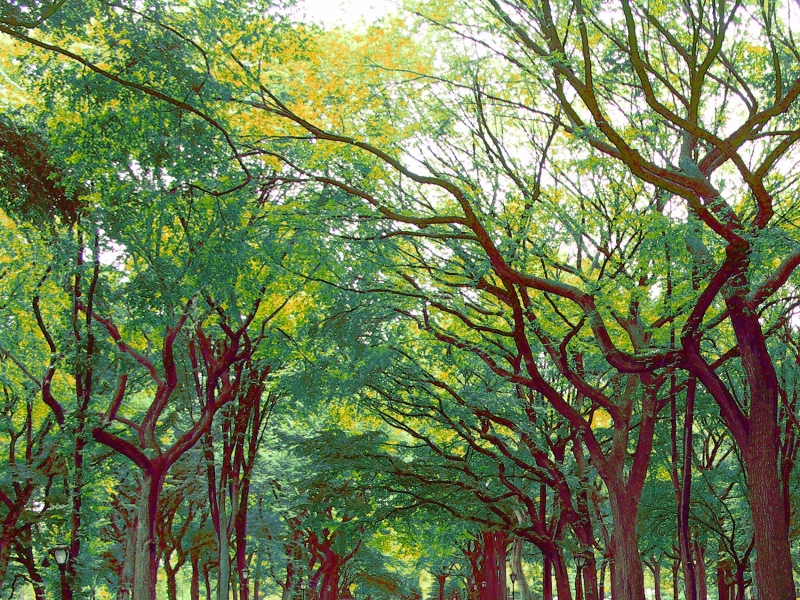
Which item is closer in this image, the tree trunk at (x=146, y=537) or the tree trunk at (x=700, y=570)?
the tree trunk at (x=146, y=537)

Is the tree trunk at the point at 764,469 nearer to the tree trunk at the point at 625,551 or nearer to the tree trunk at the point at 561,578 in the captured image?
the tree trunk at the point at 625,551

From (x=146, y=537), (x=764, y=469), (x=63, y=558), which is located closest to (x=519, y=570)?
(x=146, y=537)

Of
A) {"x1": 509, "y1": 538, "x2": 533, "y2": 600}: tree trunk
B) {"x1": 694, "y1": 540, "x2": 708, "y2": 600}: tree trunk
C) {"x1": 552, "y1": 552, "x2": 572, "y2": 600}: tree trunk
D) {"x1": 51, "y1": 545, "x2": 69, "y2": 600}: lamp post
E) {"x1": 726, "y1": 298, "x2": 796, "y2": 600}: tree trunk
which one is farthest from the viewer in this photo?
{"x1": 694, "y1": 540, "x2": 708, "y2": 600}: tree trunk

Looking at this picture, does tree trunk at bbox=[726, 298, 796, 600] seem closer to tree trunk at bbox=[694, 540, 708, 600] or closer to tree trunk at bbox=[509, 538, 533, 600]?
tree trunk at bbox=[509, 538, 533, 600]

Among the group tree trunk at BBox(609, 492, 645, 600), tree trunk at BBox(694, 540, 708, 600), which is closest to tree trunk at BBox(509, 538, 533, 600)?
tree trunk at BBox(694, 540, 708, 600)

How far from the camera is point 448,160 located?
15320 millimetres

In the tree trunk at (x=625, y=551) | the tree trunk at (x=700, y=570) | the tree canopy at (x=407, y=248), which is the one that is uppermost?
the tree canopy at (x=407, y=248)

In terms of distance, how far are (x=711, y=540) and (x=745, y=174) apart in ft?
71.1

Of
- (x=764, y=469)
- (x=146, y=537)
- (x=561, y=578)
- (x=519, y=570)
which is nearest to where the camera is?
(x=764, y=469)

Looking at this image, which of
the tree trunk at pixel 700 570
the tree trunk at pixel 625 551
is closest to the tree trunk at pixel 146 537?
the tree trunk at pixel 625 551

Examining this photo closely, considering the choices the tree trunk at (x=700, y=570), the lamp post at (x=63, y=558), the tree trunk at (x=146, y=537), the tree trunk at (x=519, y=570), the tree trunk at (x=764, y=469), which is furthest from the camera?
the tree trunk at (x=700, y=570)

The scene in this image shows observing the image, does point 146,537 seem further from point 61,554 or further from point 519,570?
point 519,570

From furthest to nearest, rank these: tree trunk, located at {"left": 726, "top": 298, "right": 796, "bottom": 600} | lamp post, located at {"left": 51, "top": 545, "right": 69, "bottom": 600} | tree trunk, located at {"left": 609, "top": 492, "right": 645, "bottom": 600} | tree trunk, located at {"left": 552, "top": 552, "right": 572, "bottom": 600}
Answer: tree trunk, located at {"left": 552, "top": 552, "right": 572, "bottom": 600}
lamp post, located at {"left": 51, "top": 545, "right": 69, "bottom": 600}
tree trunk, located at {"left": 609, "top": 492, "right": 645, "bottom": 600}
tree trunk, located at {"left": 726, "top": 298, "right": 796, "bottom": 600}

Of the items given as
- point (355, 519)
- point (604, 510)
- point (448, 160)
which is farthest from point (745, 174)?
point (604, 510)
